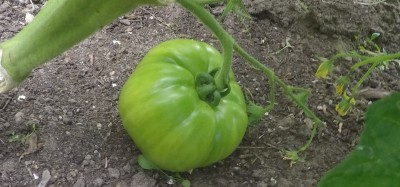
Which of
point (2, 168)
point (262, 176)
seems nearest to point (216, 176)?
point (262, 176)

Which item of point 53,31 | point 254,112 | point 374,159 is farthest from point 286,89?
point 374,159

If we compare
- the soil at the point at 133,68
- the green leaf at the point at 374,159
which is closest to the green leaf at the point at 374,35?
the soil at the point at 133,68

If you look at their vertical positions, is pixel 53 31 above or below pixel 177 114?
above

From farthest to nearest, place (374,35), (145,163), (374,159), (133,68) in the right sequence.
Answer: (374,35) → (133,68) → (145,163) → (374,159)

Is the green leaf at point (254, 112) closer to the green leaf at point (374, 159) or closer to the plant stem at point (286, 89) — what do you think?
the plant stem at point (286, 89)

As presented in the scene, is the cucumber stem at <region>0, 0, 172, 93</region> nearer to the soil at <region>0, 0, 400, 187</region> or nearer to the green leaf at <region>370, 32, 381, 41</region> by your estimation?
the soil at <region>0, 0, 400, 187</region>

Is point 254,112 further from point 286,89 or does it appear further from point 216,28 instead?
point 216,28
